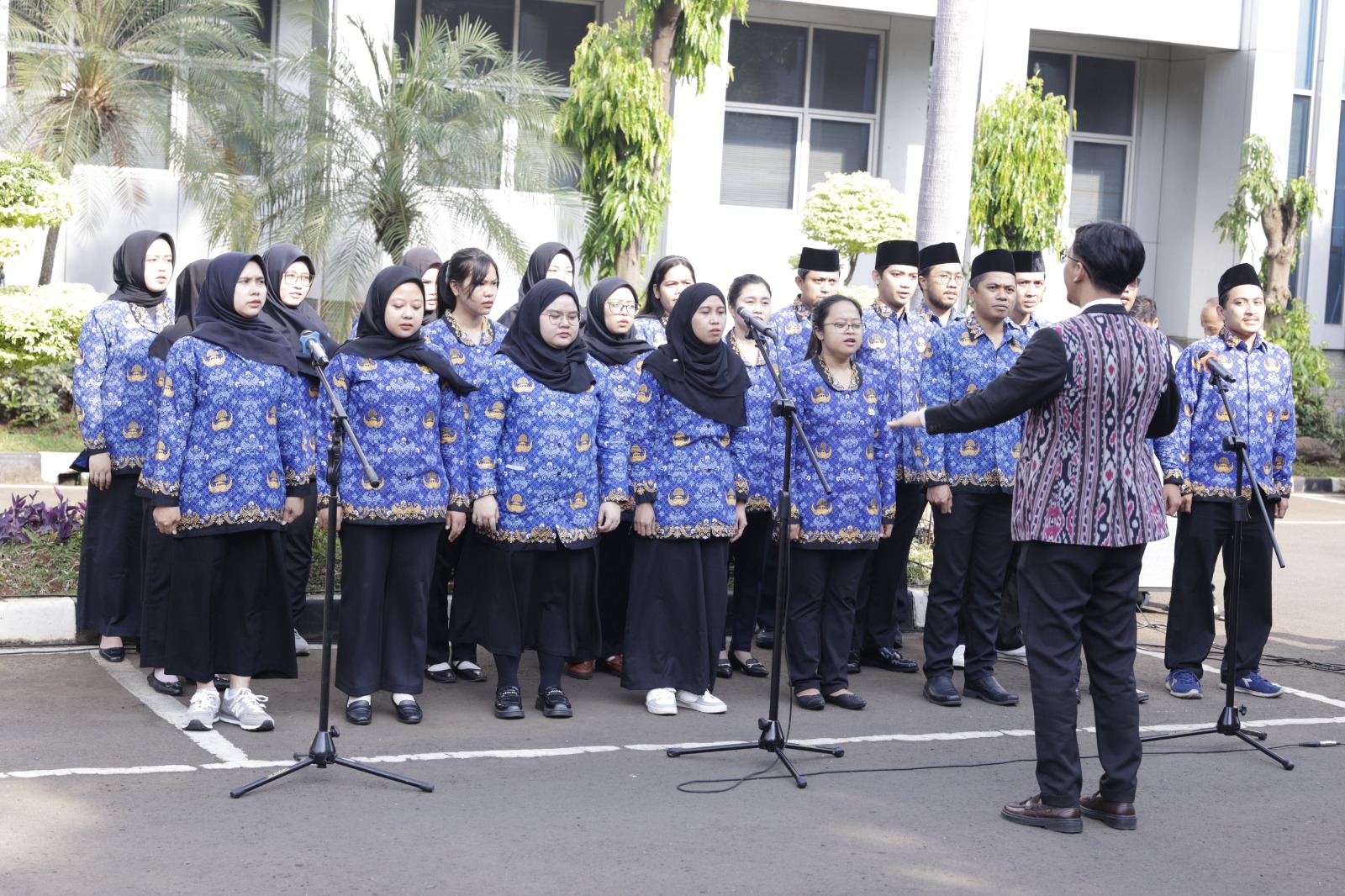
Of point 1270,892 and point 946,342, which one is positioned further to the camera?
point 946,342

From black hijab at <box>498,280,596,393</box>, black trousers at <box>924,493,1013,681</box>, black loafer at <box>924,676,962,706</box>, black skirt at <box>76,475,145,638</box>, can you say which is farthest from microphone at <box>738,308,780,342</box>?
black skirt at <box>76,475,145,638</box>

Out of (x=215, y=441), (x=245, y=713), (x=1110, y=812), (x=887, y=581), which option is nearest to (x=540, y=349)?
(x=215, y=441)

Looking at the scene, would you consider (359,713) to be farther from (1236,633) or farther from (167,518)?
(1236,633)

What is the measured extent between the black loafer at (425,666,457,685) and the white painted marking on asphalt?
4.08 ft

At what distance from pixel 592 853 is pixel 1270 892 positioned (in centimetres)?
216

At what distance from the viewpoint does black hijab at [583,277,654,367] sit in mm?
7312

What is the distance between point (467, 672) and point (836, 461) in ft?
6.82

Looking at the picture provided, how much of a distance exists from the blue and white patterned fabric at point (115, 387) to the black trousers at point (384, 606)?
1.37 meters

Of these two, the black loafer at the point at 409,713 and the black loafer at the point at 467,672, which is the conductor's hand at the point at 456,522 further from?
the black loafer at the point at 467,672

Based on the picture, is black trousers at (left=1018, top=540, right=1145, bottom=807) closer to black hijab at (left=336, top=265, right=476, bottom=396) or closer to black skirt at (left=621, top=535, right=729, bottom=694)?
black skirt at (left=621, top=535, right=729, bottom=694)

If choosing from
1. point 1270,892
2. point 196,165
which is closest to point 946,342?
point 1270,892

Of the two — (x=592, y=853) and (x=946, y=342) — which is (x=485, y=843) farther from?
(x=946, y=342)

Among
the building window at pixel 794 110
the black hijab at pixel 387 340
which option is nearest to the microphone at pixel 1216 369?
the black hijab at pixel 387 340

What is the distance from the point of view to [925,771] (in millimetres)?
5918
